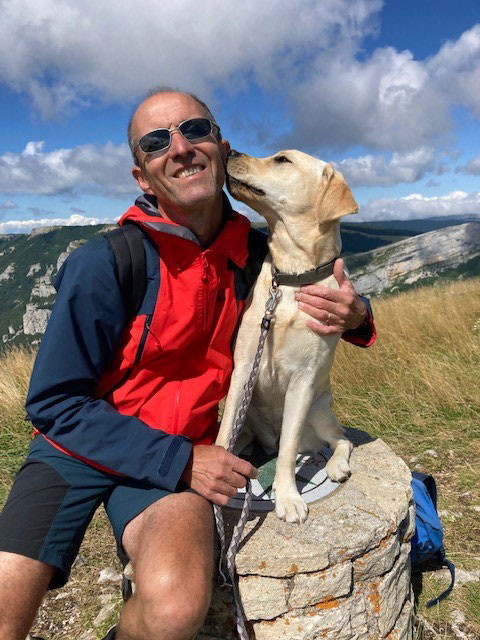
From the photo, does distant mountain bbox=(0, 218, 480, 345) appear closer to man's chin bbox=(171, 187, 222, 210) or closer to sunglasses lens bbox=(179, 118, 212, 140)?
man's chin bbox=(171, 187, 222, 210)

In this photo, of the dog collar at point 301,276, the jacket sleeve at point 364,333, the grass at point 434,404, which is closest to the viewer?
the dog collar at point 301,276

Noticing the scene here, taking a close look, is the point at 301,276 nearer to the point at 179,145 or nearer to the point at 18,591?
the point at 179,145

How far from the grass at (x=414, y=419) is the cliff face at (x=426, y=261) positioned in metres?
29.5

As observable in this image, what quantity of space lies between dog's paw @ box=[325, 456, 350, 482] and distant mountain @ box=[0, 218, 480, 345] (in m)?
1.87

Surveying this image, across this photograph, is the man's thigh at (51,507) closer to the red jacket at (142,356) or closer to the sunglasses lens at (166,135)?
the red jacket at (142,356)

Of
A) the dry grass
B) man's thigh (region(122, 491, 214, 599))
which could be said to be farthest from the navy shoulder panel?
the dry grass

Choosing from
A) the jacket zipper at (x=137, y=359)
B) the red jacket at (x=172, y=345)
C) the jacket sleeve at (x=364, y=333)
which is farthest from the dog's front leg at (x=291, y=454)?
the jacket zipper at (x=137, y=359)

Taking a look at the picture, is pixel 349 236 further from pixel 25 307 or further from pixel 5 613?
pixel 5 613

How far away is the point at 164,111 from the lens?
262 cm

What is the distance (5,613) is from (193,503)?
818 mm

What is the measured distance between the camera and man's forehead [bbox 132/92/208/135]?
261 centimetres

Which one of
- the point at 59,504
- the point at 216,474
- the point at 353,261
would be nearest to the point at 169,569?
the point at 216,474

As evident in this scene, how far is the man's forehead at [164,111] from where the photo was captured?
2.61m

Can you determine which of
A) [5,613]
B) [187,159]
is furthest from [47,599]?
[187,159]
